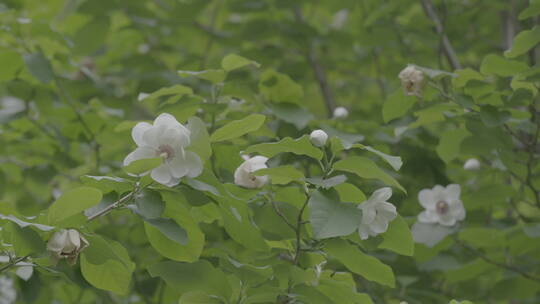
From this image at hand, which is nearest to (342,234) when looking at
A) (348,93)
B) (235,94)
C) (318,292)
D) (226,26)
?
(318,292)

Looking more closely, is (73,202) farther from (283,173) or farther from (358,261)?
(358,261)

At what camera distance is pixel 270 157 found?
1.78 meters

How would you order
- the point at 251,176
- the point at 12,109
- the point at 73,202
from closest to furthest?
the point at 73,202, the point at 251,176, the point at 12,109

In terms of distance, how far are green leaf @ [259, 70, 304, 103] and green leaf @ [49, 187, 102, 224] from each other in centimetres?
117

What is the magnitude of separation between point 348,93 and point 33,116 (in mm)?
2023

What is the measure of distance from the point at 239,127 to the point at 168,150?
17cm

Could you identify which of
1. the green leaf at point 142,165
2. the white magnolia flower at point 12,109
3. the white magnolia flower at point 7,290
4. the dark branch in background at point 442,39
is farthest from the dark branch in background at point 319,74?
the green leaf at point 142,165

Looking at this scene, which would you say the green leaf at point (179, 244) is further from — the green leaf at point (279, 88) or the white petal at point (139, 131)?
the green leaf at point (279, 88)

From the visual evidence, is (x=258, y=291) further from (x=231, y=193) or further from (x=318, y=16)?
(x=318, y=16)

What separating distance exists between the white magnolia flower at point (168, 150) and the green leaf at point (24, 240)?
9.5 inches

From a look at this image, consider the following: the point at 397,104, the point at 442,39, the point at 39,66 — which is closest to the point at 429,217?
the point at 397,104

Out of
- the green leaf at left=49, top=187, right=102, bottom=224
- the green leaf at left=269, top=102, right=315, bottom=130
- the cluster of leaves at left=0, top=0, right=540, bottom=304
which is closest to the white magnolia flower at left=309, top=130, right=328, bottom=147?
the cluster of leaves at left=0, top=0, right=540, bottom=304

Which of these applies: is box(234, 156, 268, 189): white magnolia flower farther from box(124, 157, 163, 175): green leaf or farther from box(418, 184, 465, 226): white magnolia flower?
box(418, 184, 465, 226): white magnolia flower

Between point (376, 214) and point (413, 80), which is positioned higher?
point (413, 80)
